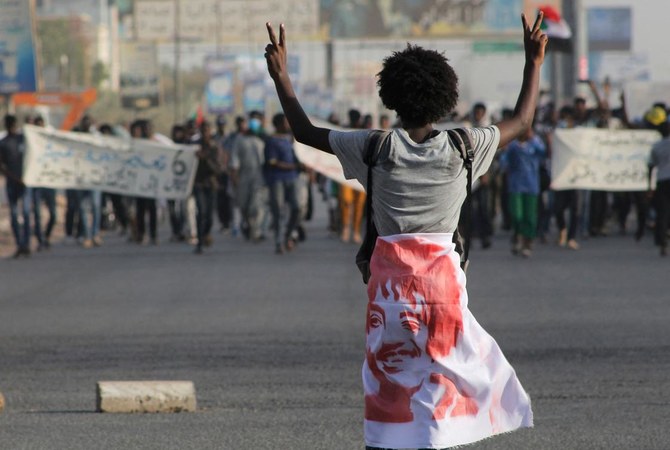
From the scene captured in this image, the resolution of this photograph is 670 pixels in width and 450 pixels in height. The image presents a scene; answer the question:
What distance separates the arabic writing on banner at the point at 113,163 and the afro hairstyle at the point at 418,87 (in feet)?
57.0

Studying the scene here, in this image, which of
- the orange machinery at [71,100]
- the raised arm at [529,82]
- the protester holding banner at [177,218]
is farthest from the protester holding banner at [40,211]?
the orange machinery at [71,100]

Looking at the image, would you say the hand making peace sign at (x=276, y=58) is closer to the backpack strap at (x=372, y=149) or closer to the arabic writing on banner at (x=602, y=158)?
the backpack strap at (x=372, y=149)

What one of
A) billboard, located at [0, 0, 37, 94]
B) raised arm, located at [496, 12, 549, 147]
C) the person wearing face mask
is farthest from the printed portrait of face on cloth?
billboard, located at [0, 0, 37, 94]

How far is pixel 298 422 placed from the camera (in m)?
8.16

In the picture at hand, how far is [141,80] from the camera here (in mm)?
71250

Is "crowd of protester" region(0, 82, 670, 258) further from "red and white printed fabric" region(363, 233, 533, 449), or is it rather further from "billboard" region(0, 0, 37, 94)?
"red and white printed fabric" region(363, 233, 533, 449)

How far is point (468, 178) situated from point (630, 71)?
127 metres

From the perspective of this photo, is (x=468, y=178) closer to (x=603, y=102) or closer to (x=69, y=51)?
(x=603, y=102)

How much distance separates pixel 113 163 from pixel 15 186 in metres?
2.78

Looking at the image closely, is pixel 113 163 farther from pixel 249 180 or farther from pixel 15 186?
pixel 15 186

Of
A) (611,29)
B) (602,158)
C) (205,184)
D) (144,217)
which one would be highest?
(611,29)

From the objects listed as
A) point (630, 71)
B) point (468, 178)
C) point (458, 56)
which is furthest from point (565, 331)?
point (630, 71)

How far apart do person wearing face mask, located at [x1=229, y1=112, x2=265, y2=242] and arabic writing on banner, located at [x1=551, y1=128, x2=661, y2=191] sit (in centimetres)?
413

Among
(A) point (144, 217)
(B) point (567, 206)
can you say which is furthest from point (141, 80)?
(B) point (567, 206)
